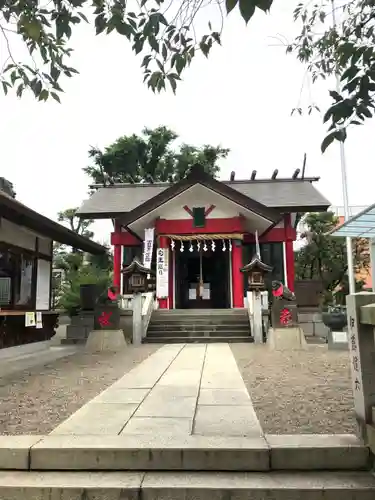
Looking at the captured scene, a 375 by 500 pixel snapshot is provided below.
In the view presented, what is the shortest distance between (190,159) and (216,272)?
1306cm

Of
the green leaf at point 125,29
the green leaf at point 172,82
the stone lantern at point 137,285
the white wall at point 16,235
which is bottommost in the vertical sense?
the stone lantern at point 137,285

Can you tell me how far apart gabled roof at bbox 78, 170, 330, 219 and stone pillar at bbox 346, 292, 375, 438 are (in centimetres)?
1214

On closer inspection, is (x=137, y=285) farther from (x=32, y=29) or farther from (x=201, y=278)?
(x=32, y=29)

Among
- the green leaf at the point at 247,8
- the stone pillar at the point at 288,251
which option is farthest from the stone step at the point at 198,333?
the green leaf at the point at 247,8

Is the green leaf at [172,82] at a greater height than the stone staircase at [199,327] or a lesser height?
greater

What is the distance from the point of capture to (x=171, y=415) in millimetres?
4328

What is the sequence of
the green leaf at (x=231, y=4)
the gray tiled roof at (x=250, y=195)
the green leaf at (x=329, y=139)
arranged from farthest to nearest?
the gray tiled roof at (x=250, y=195), the green leaf at (x=329, y=139), the green leaf at (x=231, y=4)

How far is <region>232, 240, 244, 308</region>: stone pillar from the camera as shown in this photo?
15266mm

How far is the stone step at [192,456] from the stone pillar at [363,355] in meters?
0.30

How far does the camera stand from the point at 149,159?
29.9 meters

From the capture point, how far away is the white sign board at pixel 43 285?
1265cm

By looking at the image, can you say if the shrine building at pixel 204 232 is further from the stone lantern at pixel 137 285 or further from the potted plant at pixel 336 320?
the potted plant at pixel 336 320

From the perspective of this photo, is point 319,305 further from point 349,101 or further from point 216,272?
point 349,101

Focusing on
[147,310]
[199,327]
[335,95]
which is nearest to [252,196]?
[199,327]
